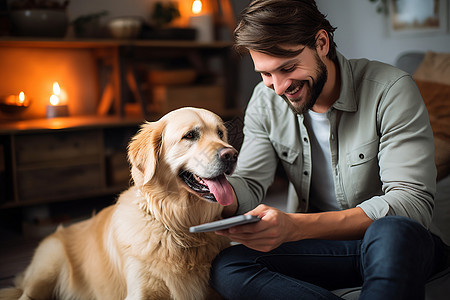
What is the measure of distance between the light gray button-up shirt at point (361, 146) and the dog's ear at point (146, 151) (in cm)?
30

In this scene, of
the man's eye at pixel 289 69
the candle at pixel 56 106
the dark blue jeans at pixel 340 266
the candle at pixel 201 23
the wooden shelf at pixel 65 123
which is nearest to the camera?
the dark blue jeans at pixel 340 266

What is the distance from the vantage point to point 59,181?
2713 mm

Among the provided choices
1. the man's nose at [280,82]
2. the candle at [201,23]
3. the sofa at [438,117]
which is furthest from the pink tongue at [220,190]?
the candle at [201,23]

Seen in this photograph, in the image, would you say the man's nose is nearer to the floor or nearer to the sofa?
the sofa

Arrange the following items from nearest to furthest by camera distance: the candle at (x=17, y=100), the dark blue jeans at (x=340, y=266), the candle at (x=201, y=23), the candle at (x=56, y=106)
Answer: the dark blue jeans at (x=340, y=266), the candle at (x=17, y=100), the candle at (x=56, y=106), the candle at (x=201, y=23)

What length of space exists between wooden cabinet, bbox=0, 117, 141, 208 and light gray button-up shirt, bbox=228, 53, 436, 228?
59.0 inches

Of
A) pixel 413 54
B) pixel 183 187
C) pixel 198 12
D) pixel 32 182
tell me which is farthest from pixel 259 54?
pixel 198 12

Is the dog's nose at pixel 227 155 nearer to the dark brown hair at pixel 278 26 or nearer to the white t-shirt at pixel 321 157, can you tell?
the dark brown hair at pixel 278 26

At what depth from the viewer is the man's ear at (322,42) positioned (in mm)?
1330

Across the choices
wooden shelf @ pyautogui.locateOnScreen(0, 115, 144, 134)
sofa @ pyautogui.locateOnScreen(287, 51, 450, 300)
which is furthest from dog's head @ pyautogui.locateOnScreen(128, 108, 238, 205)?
wooden shelf @ pyautogui.locateOnScreen(0, 115, 144, 134)

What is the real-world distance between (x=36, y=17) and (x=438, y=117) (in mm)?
2296

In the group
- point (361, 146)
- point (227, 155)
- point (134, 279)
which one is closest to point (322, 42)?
point (361, 146)

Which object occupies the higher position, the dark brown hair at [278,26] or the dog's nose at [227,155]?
the dark brown hair at [278,26]

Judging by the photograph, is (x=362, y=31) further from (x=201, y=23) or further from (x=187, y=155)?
(x=187, y=155)
